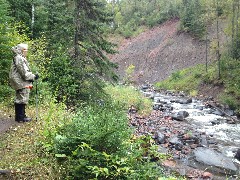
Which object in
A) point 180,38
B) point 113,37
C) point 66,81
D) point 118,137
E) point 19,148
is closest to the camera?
point 118,137

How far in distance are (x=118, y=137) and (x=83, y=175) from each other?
93 cm

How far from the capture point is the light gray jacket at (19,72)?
26.8ft

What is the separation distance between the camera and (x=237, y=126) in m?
18.0

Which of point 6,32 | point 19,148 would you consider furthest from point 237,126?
point 19,148

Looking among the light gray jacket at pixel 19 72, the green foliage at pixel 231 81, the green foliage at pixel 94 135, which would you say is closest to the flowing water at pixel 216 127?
the green foliage at pixel 231 81

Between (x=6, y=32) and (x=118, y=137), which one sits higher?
(x=6, y=32)

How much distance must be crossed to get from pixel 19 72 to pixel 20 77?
0.14 metres

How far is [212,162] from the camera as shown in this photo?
1074cm

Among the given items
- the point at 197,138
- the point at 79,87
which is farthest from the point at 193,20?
the point at 79,87

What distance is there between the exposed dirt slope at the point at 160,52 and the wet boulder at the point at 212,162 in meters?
A: 31.0

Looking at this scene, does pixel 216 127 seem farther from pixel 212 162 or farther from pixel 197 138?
pixel 212 162

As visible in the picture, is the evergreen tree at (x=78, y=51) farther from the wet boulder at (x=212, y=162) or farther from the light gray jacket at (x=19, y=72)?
the wet boulder at (x=212, y=162)

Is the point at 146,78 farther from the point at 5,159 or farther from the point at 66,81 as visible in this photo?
the point at 5,159

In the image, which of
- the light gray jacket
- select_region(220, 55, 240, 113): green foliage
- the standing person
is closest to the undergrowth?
the standing person
